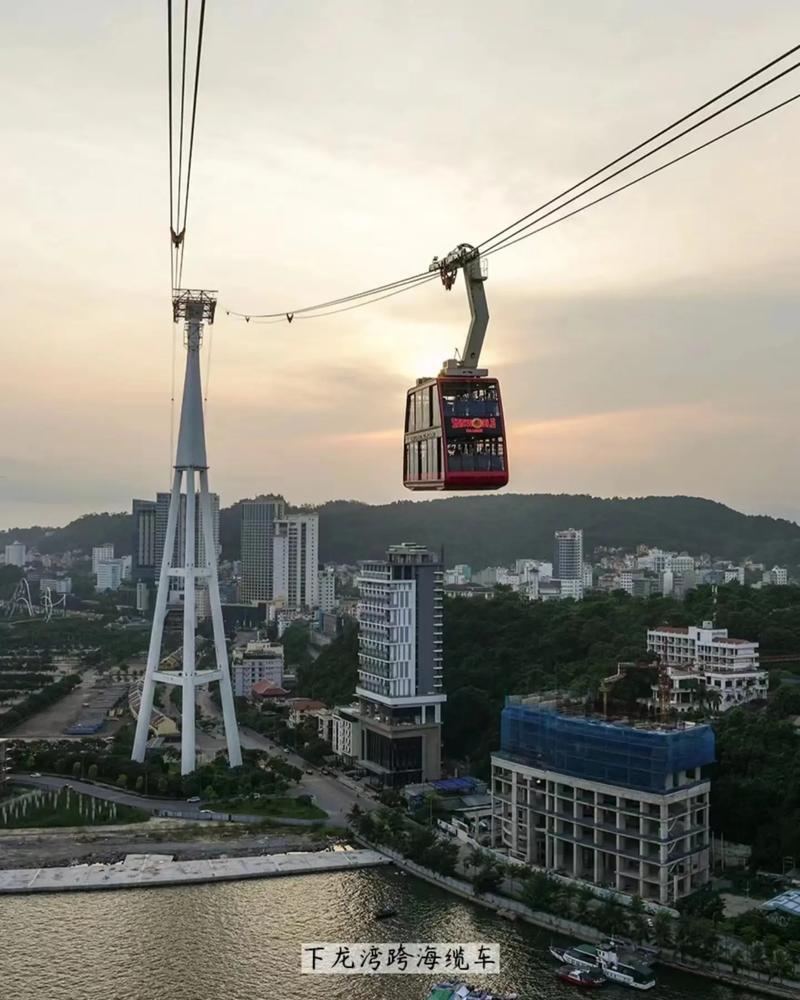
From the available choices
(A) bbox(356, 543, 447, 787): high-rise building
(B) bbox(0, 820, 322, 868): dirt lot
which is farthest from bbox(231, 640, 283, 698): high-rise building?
(B) bbox(0, 820, 322, 868): dirt lot

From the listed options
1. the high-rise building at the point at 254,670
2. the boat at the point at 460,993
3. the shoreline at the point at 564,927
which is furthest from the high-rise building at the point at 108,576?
the boat at the point at 460,993

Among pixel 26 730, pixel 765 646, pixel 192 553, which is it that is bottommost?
pixel 26 730

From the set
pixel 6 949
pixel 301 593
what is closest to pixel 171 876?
pixel 6 949

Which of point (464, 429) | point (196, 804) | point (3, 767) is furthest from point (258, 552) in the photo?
point (464, 429)

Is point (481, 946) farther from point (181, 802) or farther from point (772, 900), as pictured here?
point (181, 802)

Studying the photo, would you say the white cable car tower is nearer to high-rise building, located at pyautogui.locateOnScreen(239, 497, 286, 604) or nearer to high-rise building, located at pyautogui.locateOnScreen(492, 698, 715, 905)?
high-rise building, located at pyautogui.locateOnScreen(492, 698, 715, 905)

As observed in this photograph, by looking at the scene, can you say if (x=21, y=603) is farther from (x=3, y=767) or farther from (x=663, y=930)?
(x=663, y=930)

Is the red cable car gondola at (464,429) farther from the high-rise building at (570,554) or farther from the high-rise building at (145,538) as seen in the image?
the high-rise building at (145,538)
